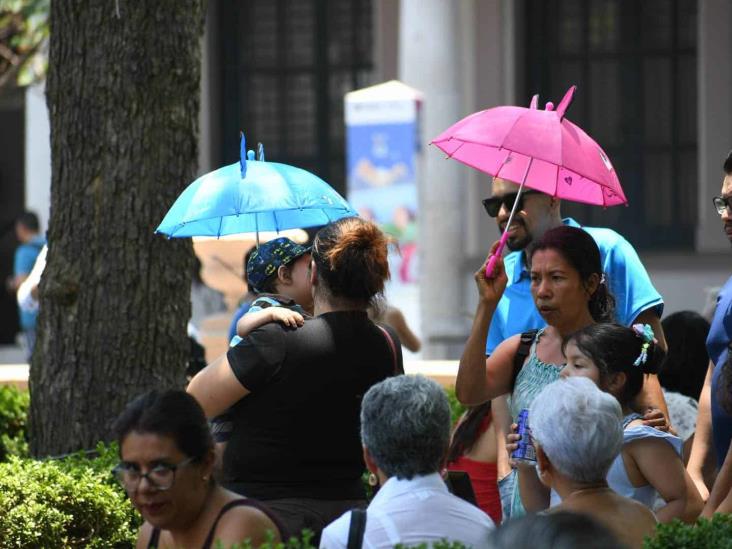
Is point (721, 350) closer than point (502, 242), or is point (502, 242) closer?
point (502, 242)

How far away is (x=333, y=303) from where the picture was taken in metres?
4.64

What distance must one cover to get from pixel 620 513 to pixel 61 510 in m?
2.44

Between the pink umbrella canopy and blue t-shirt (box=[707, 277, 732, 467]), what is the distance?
555 millimetres

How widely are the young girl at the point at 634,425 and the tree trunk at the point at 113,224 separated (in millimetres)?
2658

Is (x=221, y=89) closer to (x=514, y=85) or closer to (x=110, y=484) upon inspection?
(x=514, y=85)

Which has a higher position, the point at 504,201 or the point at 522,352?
the point at 504,201

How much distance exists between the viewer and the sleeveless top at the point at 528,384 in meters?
4.81

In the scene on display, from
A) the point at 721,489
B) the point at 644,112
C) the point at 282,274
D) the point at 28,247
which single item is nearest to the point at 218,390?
the point at 282,274

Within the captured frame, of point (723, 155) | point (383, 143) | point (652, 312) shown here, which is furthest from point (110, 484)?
point (723, 155)

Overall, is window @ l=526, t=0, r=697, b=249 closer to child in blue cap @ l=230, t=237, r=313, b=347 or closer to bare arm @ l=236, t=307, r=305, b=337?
child in blue cap @ l=230, t=237, r=313, b=347

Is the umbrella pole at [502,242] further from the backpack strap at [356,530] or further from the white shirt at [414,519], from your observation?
the backpack strap at [356,530]

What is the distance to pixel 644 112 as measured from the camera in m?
15.2

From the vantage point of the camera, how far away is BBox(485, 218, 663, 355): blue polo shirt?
17.6 ft

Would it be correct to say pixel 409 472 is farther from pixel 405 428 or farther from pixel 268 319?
pixel 268 319
